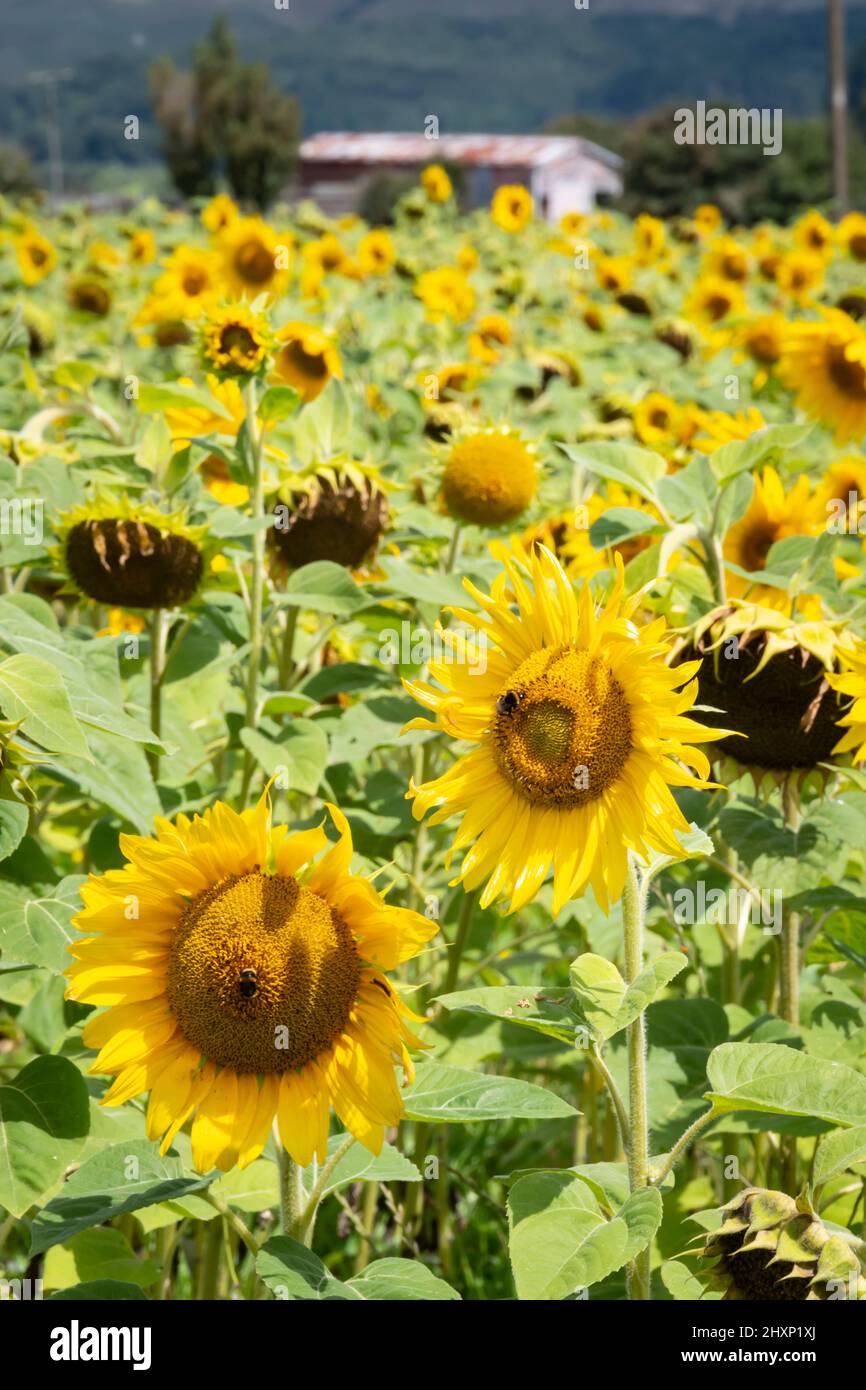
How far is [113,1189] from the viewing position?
4.19 feet

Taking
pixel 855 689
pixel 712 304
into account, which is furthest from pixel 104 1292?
pixel 712 304

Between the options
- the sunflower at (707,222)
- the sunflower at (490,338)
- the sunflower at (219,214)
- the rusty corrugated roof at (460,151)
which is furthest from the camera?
the rusty corrugated roof at (460,151)

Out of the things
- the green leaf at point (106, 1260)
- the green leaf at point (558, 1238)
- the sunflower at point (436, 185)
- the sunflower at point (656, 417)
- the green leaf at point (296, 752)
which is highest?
the sunflower at point (436, 185)

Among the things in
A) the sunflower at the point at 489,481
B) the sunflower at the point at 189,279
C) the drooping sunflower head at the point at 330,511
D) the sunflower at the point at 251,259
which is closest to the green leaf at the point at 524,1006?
the drooping sunflower head at the point at 330,511

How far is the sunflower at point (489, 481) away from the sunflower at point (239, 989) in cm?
116

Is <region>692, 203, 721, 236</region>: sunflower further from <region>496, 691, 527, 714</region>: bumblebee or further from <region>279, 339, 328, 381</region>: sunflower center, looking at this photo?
<region>496, 691, 527, 714</region>: bumblebee

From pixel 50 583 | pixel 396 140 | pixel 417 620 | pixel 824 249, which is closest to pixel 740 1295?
pixel 417 620

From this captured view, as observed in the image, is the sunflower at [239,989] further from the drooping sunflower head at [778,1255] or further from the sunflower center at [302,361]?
the sunflower center at [302,361]

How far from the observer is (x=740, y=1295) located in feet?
3.74

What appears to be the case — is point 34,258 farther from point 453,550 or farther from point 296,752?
point 296,752

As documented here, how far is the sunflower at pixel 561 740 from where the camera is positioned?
1197 mm

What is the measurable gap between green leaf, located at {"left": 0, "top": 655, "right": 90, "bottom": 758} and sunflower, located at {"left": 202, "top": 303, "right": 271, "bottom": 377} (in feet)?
2.50

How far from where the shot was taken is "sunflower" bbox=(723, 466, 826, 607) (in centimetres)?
212

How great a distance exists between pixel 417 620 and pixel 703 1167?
94 centimetres
